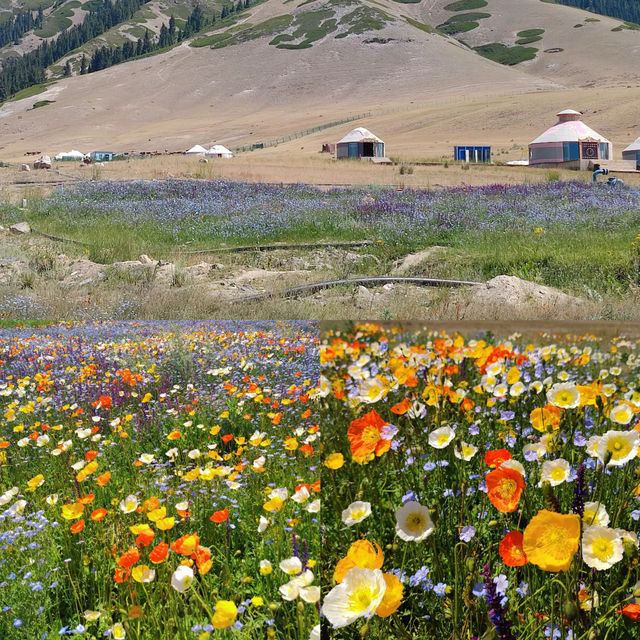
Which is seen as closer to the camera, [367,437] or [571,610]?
[571,610]

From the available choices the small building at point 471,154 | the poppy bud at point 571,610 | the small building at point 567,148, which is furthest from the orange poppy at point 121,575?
the small building at point 567,148

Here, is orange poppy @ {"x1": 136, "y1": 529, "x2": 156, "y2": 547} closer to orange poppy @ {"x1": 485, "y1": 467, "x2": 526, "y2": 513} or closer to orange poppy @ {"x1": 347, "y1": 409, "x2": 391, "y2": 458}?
orange poppy @ {"x1": 347, "y1": 409, "x2": 391, "y2": 458}

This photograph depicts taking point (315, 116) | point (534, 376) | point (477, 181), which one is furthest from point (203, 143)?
point (534, 376)

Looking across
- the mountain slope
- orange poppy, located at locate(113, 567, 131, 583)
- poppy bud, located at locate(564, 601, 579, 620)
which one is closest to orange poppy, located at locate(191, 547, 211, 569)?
orange poppy, located at locate(113, 567, 131, 583)

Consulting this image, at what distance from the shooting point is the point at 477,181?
33562 millimetres

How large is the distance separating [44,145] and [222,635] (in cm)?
11231

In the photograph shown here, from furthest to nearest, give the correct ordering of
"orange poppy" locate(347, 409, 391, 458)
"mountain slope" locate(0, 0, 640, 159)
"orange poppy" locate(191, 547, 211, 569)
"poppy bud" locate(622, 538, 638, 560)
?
"mountain slope" locate(0, 0, 640, 159) < "orange poppy" locate(191, 547, 211, 569) < "orange poppy" locate(347, 409, 391, 458) < "poppy bud" locate(622, 538, 638, 560)

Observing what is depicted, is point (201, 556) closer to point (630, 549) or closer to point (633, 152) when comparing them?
point (630, 549)

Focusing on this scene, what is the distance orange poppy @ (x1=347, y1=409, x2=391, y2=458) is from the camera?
4.69 feet

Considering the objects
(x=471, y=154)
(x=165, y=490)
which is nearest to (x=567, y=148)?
(x=471, y=154)

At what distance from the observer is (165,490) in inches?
108

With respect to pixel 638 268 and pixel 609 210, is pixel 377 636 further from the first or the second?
pixel 609 210

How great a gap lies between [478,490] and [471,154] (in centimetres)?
5746

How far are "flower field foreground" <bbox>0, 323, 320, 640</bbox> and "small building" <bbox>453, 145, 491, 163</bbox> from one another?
53.3 meters
